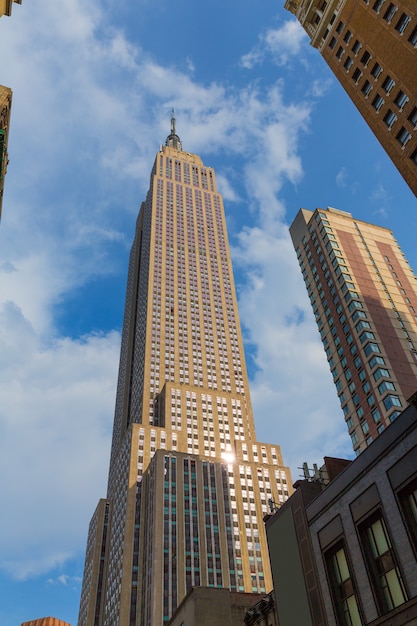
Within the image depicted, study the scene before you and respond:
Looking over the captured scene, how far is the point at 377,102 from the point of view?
56.6 metres

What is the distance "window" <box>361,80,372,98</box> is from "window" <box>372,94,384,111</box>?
66.3 inches

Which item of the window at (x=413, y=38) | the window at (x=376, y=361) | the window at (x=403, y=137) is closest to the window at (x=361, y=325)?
the window at (x=376, y=361)

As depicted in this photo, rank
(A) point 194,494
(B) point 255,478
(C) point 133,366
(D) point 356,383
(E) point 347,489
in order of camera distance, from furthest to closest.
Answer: (C) point 133,366 < (B) point 255,478 < (A) point 194,494 < (D) point 356,383 < (E) point 347,489

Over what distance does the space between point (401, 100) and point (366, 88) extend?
7154mm

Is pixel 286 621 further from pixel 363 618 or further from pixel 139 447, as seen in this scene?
pixel 139 447

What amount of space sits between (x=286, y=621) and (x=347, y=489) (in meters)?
11.5

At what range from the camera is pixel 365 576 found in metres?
29.7

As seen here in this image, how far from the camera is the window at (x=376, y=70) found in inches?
2221

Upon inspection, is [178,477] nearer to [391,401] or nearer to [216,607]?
[391,401]

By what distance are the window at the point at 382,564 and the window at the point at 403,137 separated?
36818 millimetres

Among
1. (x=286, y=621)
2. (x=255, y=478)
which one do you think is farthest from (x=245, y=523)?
(x=286, y=621)

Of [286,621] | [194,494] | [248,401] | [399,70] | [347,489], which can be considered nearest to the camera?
[347,489]

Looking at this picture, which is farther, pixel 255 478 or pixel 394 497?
pixel 255 478

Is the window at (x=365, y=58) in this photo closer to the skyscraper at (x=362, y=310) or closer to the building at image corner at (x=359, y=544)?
the building at image corner at (x=359, y=544)
